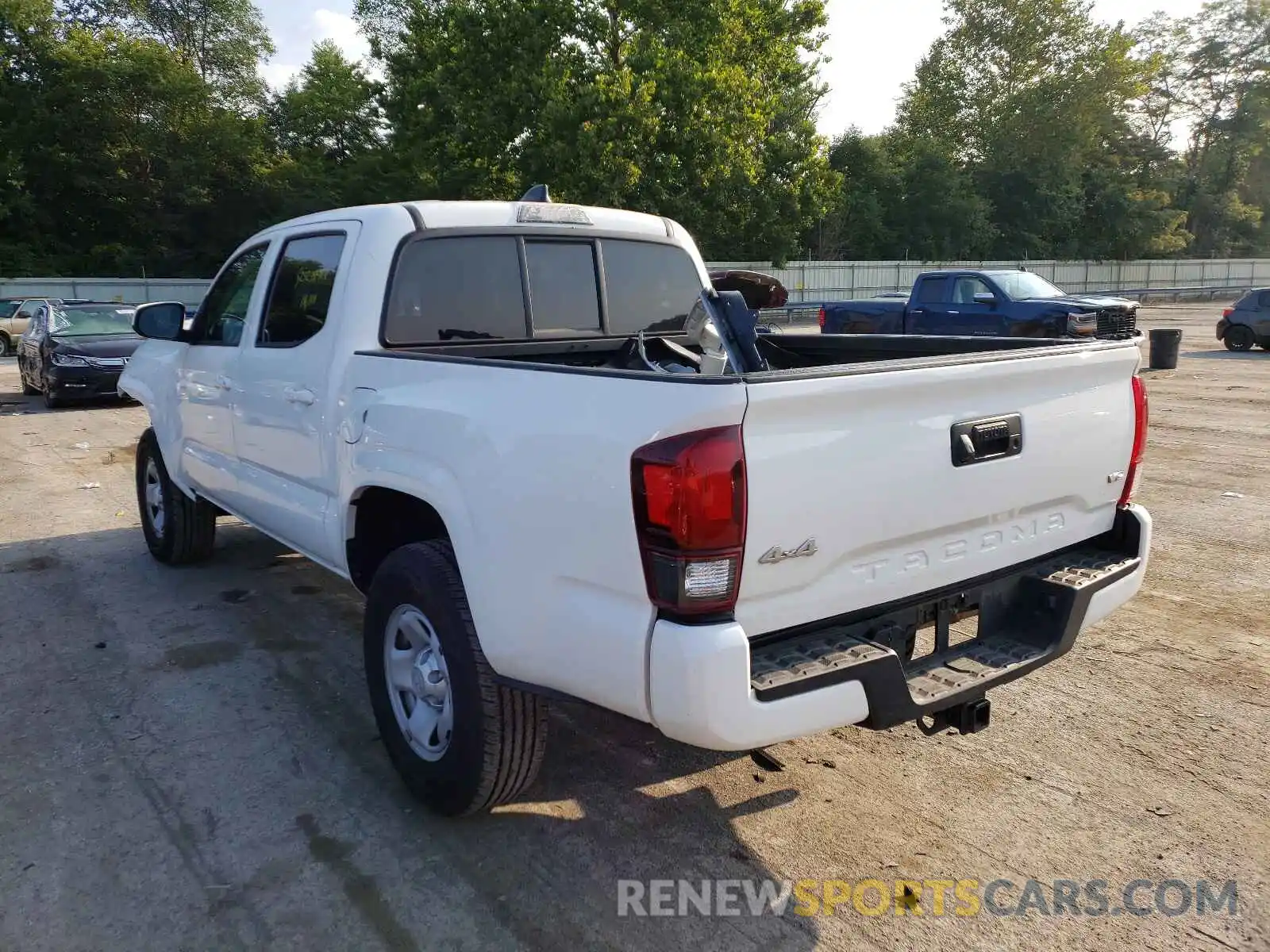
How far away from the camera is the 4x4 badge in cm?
236

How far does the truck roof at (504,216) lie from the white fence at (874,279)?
2670 centimetres

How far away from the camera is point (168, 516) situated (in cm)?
591

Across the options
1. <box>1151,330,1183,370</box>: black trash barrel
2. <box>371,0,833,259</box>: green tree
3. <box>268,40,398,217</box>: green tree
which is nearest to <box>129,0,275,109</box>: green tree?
<box>268,40,398,217</box>: green tree

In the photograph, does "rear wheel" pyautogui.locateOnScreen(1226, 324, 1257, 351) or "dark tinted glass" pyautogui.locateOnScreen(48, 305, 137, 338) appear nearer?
"dark tinted glass" pyautogui.locateOnScreen(48, 305, 137, 338)

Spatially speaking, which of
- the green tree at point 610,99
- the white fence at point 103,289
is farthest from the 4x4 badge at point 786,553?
the white fence at point 103,289

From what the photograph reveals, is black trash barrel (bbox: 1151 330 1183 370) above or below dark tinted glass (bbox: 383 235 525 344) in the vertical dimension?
below

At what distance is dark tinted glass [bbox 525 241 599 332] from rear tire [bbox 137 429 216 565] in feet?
9.20

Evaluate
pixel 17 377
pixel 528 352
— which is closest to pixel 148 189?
pixel 17 377

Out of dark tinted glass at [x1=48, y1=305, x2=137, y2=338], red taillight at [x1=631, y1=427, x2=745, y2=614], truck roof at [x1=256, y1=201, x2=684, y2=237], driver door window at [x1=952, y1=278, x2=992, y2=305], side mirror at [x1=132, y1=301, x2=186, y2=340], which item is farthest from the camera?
driver door window at [x1=952, y1=278, x2=992, y2=305]

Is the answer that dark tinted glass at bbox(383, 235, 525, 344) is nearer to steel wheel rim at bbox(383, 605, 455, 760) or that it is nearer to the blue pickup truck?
steel wheel rim at bbox(383, 605, 455, 760)

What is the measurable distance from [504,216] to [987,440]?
2.35 m

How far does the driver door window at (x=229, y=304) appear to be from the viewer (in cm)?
476

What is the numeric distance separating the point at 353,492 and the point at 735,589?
1.74 meters

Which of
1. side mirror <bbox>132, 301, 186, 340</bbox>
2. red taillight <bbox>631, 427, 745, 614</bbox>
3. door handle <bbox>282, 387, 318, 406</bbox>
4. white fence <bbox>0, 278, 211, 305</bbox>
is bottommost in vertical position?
red taillight <bbox>631, 427, 745, 614</bbox>
